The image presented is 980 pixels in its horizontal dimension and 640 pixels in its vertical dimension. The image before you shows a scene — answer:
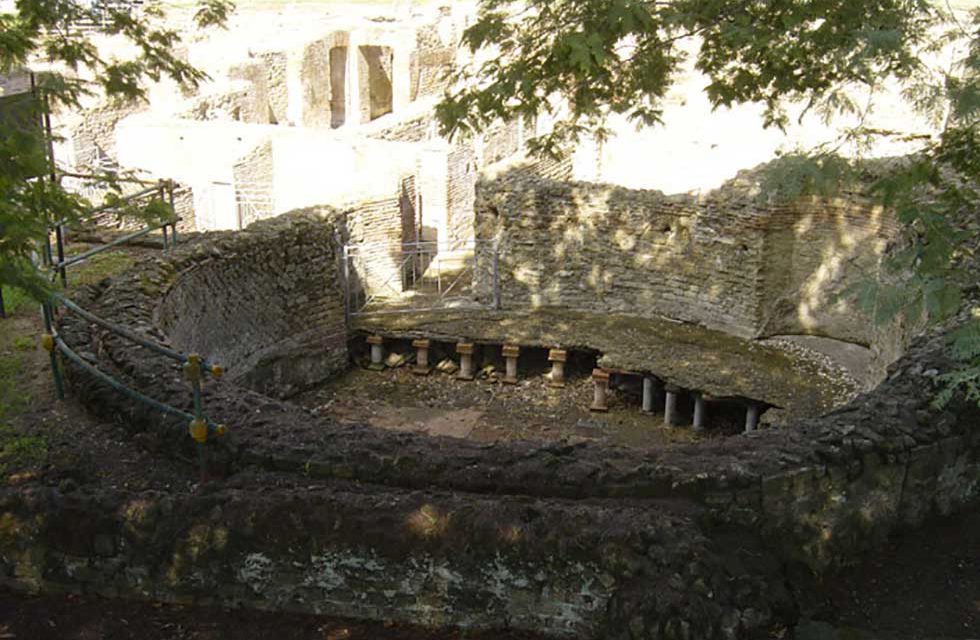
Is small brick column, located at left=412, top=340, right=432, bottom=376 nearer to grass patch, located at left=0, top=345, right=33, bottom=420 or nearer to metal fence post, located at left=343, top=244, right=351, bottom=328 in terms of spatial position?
metal fence post, located at left=343, top=244, right=351, bottom=328

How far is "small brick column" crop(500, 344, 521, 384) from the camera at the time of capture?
42.4 feet

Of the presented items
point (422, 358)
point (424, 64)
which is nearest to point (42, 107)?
point (422, 358)

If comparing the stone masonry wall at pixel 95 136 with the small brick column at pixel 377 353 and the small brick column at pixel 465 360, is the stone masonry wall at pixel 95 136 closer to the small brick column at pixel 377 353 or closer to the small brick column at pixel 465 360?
the small brick column at pixel 377 353

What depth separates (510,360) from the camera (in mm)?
13047

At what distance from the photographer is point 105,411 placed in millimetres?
7121

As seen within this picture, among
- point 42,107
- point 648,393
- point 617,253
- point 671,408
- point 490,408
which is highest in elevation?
point 42,107

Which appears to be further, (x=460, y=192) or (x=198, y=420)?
(x=460, y=192)

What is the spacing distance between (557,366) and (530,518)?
7747 millimetres

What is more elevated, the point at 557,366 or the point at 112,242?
the point at 112,242

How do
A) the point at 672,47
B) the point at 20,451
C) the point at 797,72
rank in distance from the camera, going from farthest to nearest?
the point at 672,47
the point at 797,72
the point at 20,451

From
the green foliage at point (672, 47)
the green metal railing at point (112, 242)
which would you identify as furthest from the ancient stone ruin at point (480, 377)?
the green foliage at point (672, 47)

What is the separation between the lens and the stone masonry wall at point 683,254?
12445 mm

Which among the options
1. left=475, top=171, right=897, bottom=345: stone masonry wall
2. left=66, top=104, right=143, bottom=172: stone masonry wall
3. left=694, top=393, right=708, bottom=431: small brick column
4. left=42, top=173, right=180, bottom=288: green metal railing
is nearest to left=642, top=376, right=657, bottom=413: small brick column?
left=694, top=393, right=708, bottom=431: small brick column

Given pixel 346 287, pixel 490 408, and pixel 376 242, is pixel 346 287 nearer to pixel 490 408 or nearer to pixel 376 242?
pixel 376 242
